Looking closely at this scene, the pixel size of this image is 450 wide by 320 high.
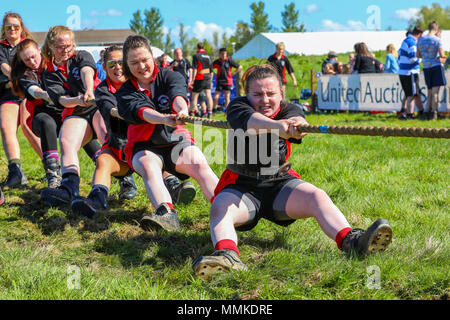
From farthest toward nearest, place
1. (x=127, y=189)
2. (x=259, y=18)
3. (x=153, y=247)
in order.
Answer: (x=259, y=18) → (x=127, y=189) → (x=153, y=247)

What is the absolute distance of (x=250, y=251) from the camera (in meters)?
2.98

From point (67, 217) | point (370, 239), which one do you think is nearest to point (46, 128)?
point (67, 217)

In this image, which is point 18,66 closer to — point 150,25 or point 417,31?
point 417,31

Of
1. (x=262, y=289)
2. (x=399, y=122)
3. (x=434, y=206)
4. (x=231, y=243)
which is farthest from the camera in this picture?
(x=399, y=122)

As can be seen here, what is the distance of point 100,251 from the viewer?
3238 mm

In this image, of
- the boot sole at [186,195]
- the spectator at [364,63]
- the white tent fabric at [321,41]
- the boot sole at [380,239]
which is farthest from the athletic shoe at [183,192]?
the white tent fabric at [321,41]

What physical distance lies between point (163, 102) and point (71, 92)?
139cm

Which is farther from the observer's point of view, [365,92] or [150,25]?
[150,25]

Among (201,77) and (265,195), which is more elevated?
(201,77)

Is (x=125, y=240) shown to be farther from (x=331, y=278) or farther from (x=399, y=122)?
(x=399, y=122)

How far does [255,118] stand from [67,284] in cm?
131

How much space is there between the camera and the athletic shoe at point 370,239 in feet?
8.45

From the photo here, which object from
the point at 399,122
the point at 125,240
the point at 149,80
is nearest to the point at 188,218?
the point at 125,240

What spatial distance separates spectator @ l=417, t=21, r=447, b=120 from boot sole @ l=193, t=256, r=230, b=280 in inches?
325
